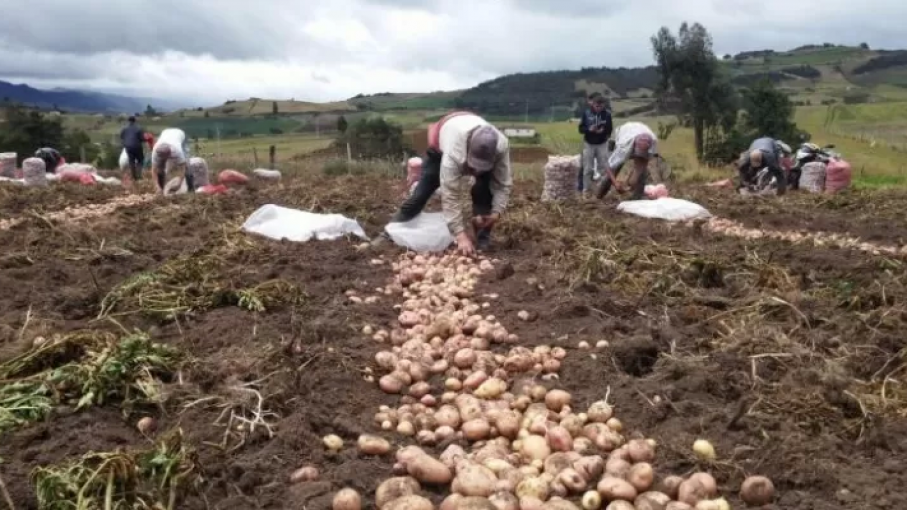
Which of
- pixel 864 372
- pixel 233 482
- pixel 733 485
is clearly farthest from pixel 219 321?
pixel 864 372

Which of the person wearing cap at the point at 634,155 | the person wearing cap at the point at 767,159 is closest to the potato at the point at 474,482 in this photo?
the person wearing cap at the point at 634,155

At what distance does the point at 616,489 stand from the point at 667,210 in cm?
627

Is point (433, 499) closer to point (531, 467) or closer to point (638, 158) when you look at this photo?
point (531, 467)

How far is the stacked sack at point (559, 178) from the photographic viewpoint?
34.0ft

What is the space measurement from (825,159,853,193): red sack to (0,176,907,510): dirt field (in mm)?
5064

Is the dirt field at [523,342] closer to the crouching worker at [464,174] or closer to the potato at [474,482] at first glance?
the potato at [474,482]

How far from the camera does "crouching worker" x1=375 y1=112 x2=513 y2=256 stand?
A: 19.6 ft

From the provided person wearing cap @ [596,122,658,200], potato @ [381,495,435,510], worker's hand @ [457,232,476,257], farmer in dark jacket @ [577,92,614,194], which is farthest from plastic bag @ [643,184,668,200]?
potato @ [381,495,435,510]

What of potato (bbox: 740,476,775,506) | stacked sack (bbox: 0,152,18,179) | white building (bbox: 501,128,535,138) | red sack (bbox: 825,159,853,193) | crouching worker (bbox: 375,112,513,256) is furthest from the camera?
white building (bbox: 501,128,535,138)

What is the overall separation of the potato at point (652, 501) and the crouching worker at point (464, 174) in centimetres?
351

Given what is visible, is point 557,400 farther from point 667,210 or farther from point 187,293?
point 667,210

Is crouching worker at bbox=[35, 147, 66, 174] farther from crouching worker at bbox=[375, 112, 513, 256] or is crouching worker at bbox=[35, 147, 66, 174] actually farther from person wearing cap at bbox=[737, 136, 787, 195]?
person wearing cap at bbox=[737, 136, 787, 195]

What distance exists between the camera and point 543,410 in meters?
3.31

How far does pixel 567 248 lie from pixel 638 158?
3.73m
